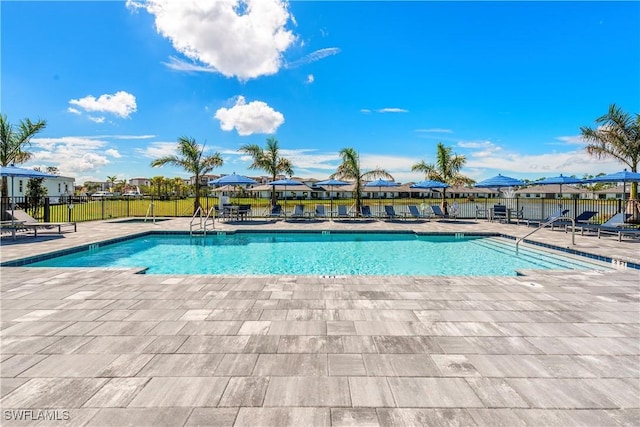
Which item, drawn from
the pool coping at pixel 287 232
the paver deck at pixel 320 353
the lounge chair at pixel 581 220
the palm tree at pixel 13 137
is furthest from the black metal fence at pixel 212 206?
the paver deck at pixel 320 353

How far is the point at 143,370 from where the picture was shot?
2.62 metres

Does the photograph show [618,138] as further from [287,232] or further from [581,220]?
[287,232]

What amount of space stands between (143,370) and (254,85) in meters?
18.6

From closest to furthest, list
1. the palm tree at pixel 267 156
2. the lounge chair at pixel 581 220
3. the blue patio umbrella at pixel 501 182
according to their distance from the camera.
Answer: the lounge chair at pixel 581 220
the blue patio umbrella at pixel 501 182
the palm tree at pixel 267 156

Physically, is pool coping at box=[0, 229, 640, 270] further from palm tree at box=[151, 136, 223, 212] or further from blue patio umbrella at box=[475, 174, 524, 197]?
palm tree at box=[151, 136, 223, 212]

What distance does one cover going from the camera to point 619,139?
12930 mm

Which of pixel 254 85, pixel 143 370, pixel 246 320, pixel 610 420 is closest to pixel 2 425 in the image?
pixel 143 370

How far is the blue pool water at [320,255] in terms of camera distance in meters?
7.78

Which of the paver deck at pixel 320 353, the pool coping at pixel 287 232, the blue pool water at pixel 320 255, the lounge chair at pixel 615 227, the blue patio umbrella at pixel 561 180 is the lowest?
the blue pool water at pixel 320 255

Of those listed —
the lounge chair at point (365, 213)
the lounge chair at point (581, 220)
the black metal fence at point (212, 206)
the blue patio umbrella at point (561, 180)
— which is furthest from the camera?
the lounge chair at point (365, 213)

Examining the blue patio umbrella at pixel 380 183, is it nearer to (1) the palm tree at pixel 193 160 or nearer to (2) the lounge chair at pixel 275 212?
(2) the lounge chair at pixel 275 212

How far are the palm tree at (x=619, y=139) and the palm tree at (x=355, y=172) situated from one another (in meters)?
9.21

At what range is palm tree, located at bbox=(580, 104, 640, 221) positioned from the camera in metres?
12.6

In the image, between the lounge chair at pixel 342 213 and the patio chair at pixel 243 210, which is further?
the lounge chair at pixel 342 213
